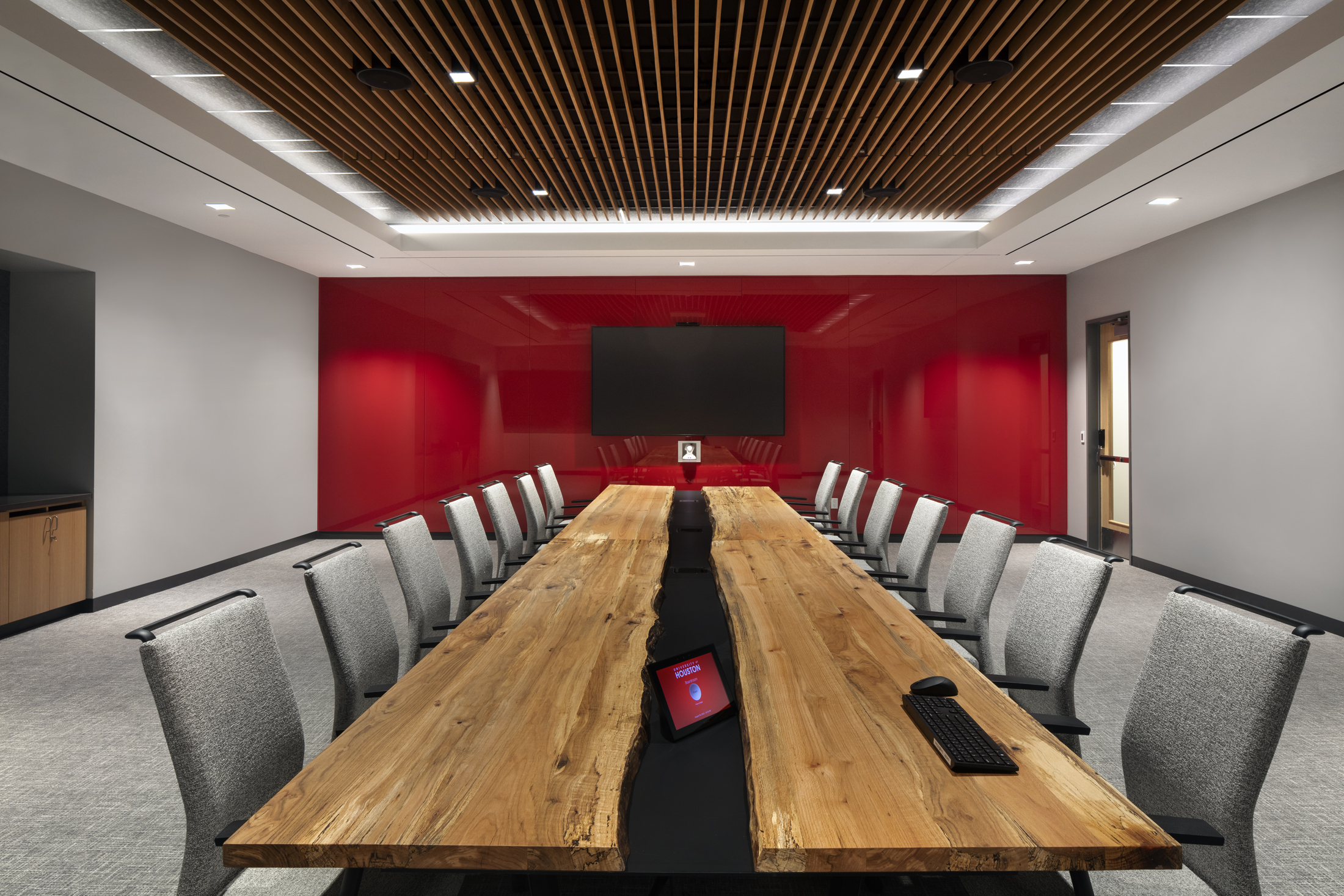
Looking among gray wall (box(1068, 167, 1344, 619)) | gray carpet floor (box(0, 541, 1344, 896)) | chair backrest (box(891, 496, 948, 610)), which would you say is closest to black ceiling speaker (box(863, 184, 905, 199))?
gray wall (box(1068, 167, 1344, 619))

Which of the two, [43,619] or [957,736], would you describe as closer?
[957,736]

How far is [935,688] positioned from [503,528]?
301 cm

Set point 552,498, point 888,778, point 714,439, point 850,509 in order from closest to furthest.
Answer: point 888,778 → point 850,509 → point 552,498 → point 714,439

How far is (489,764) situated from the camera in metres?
1.19

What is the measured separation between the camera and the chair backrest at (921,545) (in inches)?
129


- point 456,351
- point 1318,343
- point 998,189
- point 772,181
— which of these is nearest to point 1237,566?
point 1318,343

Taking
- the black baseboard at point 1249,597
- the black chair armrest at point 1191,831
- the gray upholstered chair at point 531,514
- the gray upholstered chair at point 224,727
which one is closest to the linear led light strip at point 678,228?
the gray upholstered chair at point 531,514

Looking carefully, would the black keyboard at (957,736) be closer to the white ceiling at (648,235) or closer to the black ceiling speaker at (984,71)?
the black ceiling speaker at (984,71)

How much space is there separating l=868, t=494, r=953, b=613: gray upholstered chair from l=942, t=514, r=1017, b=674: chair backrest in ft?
0.67

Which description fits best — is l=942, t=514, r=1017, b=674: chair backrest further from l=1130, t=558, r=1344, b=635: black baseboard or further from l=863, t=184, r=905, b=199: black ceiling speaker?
l=863, t=184, r=905, b=199: black ceiling speaker

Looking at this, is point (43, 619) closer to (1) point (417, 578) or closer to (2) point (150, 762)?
(2) point (150, 762)

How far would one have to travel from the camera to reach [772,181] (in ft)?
16.7

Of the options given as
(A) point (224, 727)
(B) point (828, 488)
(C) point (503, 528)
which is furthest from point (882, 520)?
(A) point (224, 727)

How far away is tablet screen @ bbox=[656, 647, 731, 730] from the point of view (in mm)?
1556
